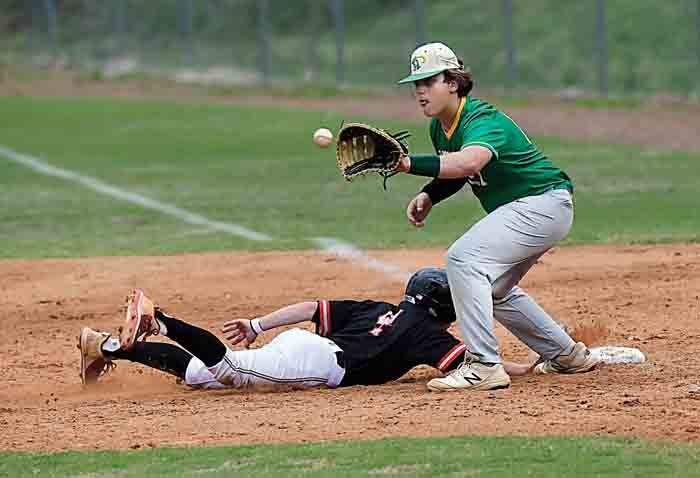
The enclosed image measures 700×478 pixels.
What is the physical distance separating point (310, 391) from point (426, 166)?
4.48ft

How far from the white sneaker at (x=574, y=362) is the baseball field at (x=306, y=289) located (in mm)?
71

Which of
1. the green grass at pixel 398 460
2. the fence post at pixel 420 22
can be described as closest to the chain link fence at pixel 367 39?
the fence post at pixel 420 22

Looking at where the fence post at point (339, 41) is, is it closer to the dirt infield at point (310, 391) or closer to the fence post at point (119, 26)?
the fence post at point (119, 26)

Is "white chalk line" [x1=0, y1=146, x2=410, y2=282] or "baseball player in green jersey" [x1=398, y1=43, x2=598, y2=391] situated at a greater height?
"baseball player in green jersey" [x1=398, y1=43, x2=598, y2=391]

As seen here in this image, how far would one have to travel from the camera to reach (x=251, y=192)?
1608 cm

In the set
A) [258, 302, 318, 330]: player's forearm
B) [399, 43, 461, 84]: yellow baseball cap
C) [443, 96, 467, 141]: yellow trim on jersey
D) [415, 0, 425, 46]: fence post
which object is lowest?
[258, 302, 318, 330]: player's forearm

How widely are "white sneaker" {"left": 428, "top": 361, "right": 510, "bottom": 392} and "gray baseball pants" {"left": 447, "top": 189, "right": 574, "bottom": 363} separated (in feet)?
0.15

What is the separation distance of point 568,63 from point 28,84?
47.1 ft

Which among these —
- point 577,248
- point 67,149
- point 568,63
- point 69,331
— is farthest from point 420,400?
point 568,63

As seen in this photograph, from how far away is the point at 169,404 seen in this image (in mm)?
6469

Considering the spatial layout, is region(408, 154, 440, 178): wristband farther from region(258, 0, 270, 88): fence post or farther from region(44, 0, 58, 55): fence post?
region(44, 0, 58, 55): fence post

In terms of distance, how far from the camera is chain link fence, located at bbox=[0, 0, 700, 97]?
2598 cm

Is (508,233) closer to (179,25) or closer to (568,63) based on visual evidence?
(568,63)

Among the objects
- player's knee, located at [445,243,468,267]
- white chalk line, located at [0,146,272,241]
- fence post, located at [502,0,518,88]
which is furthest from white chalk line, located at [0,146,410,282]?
fence post, located at [502,0,518,88]
